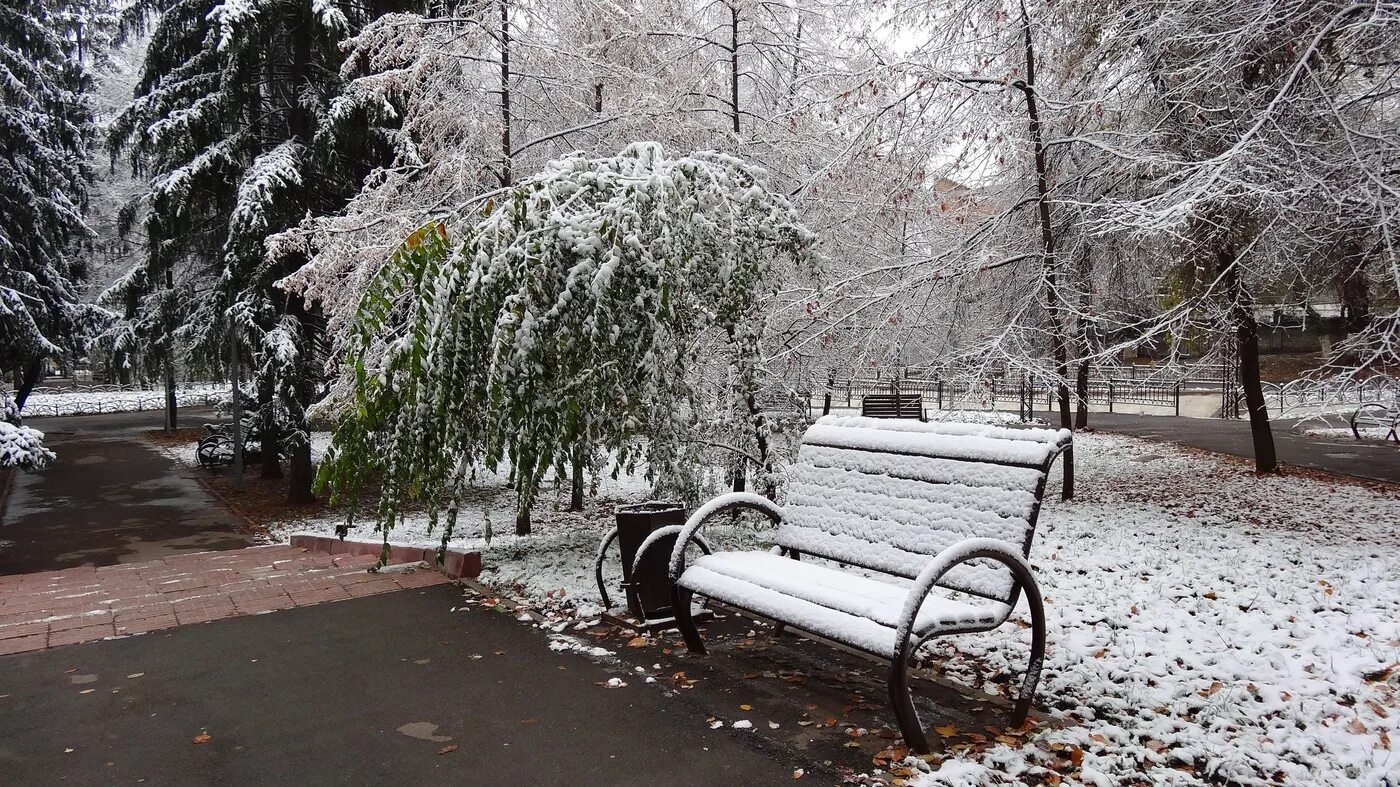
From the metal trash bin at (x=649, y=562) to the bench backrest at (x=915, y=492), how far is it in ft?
2.13

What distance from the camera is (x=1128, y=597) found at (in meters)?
4.79

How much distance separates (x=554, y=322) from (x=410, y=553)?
2.65 m

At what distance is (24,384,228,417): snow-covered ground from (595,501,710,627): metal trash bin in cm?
3687

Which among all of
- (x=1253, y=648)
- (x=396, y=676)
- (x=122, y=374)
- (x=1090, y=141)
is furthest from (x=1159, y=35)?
(x=122, y=374)

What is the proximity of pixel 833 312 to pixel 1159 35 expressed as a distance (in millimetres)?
3879

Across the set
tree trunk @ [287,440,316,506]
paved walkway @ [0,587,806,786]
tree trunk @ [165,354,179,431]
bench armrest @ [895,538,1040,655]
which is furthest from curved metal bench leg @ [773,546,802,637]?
tree trunk @ [165,354,179,431]

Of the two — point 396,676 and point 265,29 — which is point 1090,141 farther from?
point 265,29

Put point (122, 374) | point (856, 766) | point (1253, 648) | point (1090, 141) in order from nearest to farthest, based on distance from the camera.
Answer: point (856, 766), point (1253, 648), point (1090, 141), point (122, 374)

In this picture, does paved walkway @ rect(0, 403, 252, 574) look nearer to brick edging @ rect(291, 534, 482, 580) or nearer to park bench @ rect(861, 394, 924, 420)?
brick edging @ rect(291, 534, 482, 580)

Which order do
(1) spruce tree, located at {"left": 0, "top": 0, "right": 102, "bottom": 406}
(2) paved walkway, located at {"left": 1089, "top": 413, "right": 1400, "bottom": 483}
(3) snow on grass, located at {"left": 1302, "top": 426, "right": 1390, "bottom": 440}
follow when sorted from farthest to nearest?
(1) spruce tree, located at {"left": 0, "top": 0, "right": 102, "bottom": 406} < (3) snow on grass, located at {"left": 1302, "top": 426, "right": 1390, "bottom": 440} < (2) paved walkway, located at {"left": 1089, "top": 413, "right": 1400, "bottom": 483}

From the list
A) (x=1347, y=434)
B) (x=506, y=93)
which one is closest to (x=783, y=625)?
(x=506, y=93)

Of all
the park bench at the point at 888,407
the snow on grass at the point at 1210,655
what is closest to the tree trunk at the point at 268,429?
the park bench at the point at 888,407

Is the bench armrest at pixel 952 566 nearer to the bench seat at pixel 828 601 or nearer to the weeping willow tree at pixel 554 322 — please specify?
the bench seat at pixel 828 601

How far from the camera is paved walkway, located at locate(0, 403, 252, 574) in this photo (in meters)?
10.2
